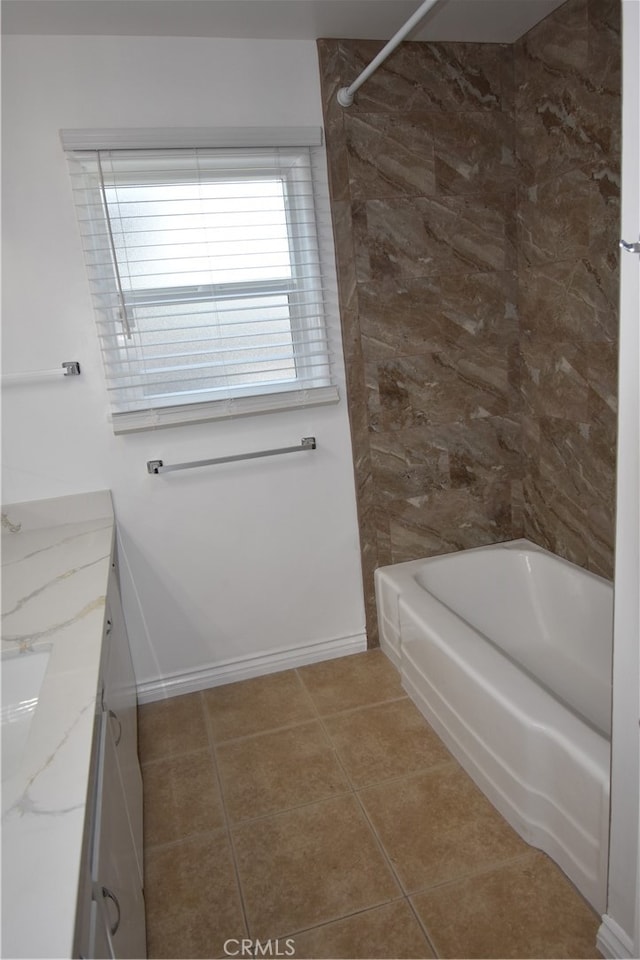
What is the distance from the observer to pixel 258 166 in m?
2.27

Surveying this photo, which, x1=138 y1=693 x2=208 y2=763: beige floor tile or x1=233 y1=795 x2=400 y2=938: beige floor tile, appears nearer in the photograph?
x1=233 y1=795 x2=400 y2=938: beige floor tile

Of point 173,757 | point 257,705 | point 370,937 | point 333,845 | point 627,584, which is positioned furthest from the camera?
point 257,705

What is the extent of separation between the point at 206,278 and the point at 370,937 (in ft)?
6.60

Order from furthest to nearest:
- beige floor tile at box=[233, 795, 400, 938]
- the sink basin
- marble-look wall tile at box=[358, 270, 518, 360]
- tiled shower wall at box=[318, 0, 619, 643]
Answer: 1. marble-look wall tile at box=[358, 270, 518, 360]
2. tiled shower wall at box=[318, 0, 619, 643]
3. beige floor tile at box=[233, 795, 400, 938]
4. the sink basin

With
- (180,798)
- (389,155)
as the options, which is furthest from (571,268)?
(180,798)

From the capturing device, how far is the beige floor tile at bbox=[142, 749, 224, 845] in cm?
182

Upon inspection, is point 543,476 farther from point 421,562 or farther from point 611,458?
point 421,562

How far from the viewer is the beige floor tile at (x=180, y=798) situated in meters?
1.82

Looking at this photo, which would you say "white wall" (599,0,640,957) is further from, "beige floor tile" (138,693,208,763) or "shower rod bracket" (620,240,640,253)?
"beige floor tile" (138,693,208,763)

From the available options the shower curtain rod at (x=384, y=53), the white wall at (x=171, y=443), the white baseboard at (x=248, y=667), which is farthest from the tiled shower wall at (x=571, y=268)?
the white baseboard at (x=248, y=667)

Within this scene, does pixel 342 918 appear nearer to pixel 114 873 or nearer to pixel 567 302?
pixel 114 873

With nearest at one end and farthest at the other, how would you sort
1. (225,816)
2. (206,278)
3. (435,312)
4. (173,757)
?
(225,816) < (173,757) < (206,278) < (435,312)

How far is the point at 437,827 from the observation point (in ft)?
5.75
